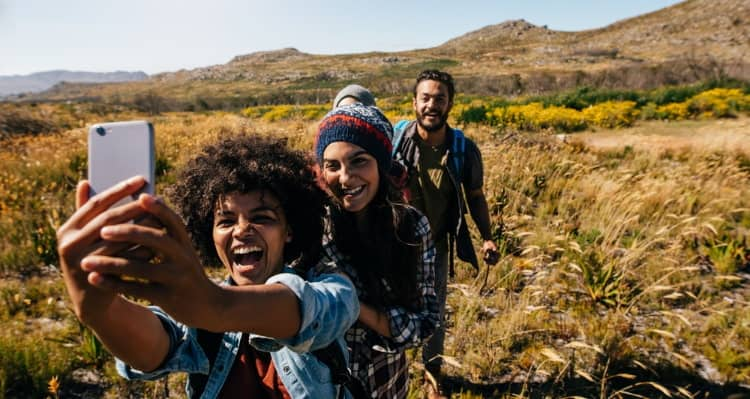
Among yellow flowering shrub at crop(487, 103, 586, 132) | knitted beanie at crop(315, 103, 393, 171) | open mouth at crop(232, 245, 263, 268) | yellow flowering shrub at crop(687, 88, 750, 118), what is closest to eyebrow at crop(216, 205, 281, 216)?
open mouth at crop(232, 245, 263, 268)

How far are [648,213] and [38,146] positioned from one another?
456 inches

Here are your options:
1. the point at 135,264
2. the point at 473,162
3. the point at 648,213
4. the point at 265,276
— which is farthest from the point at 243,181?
the point at 648,213

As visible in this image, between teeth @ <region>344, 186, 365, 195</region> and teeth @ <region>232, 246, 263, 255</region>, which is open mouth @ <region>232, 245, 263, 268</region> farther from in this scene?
teeth @ <region>344, 186, 365, 195</region>

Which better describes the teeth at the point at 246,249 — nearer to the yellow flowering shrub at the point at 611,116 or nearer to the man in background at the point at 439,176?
the man in background at the point at 439,176

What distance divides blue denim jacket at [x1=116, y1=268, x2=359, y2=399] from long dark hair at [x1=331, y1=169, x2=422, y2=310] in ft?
1.43

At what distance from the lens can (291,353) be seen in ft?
3.59

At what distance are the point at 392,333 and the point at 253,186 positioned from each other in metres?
0.74

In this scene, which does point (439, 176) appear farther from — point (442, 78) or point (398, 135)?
point (442, 78)

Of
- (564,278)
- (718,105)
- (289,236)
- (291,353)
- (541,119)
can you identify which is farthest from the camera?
(718,105)

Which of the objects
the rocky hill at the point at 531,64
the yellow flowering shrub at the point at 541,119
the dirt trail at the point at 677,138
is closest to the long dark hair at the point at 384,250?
the dirt trail at the point at 677,138

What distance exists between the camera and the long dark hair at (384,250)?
5.02ft

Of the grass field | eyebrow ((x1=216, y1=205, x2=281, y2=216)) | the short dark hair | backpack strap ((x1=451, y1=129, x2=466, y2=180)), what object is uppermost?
the short dark hair

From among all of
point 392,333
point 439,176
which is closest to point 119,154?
point 392,333

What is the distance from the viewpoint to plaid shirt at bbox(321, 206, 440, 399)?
1.49 m
